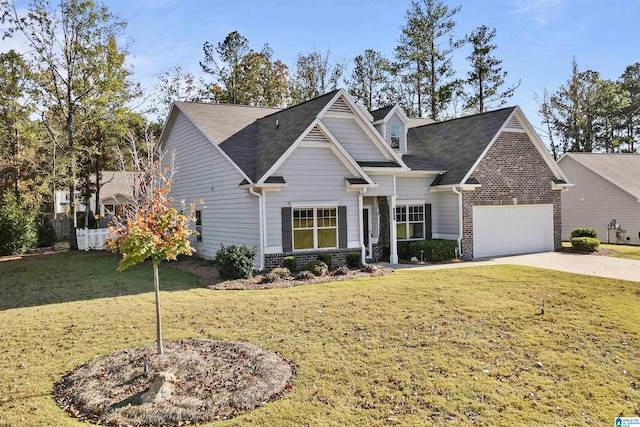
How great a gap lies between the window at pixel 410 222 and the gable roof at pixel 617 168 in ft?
45.7

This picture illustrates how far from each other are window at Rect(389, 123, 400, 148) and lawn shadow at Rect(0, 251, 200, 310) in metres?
10.8

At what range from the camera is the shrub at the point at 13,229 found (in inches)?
919

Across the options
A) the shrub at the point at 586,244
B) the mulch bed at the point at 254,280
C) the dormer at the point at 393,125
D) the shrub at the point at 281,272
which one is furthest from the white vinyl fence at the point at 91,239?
the shrub at the point at 586,244

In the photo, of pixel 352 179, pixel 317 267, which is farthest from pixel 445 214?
pixel 317 267

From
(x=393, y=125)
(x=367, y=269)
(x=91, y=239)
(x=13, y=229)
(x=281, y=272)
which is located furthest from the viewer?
(x=91, y=239)

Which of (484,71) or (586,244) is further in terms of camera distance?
(484,71)

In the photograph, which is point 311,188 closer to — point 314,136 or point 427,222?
point 314,136

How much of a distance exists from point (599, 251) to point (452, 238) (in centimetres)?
698

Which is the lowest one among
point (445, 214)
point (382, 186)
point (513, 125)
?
point (445, 214)

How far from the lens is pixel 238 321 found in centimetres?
1007

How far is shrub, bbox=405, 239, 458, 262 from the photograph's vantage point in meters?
19.0

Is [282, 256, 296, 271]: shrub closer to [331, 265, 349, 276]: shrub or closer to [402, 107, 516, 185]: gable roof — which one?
[331, 265, 349, 276]: shrub

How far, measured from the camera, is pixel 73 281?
591 inches

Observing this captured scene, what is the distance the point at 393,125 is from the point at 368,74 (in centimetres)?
2065
